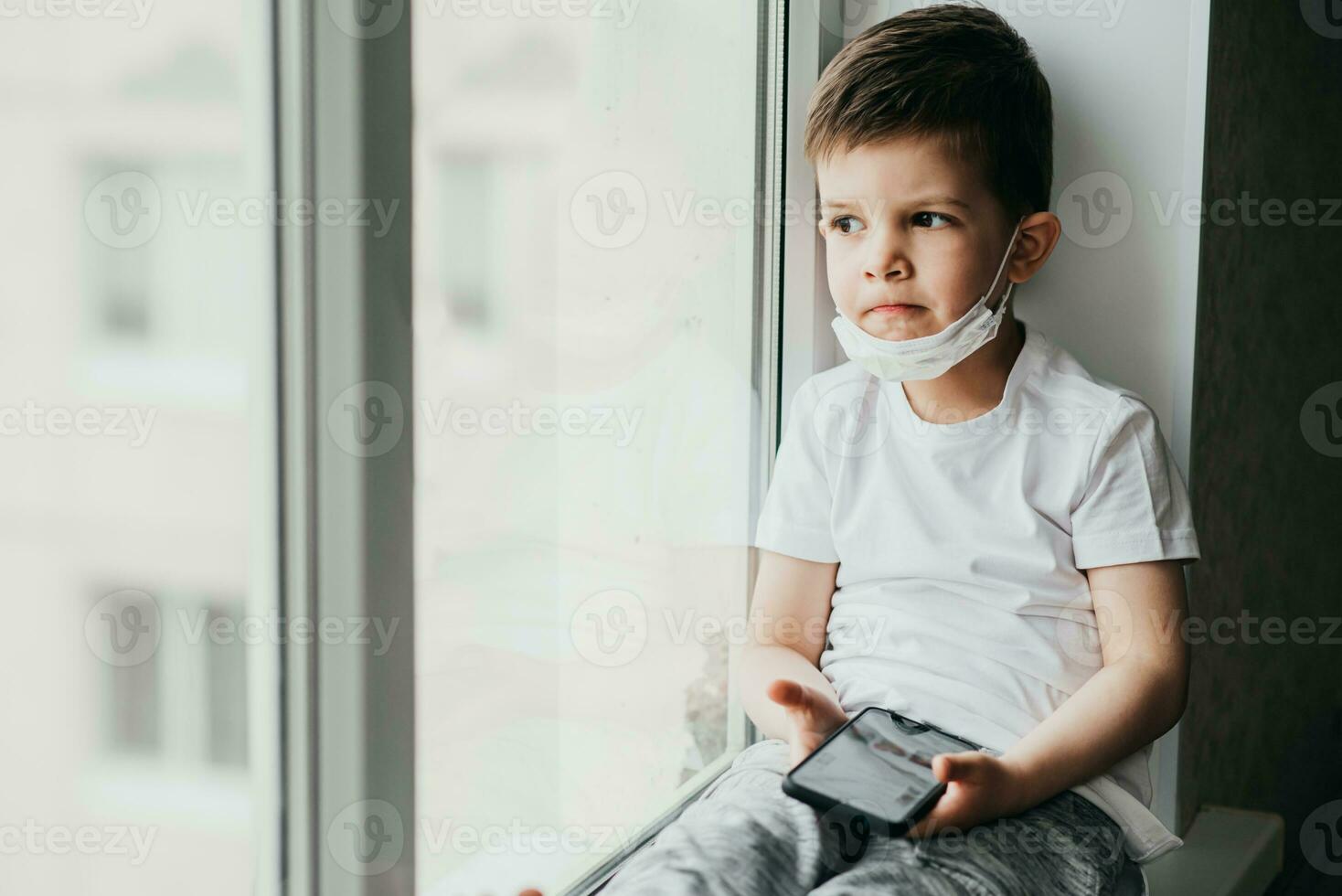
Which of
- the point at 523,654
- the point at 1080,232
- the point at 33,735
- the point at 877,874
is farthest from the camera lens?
the point at 1080,232

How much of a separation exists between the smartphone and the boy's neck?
10.5 inches

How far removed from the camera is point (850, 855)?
729 millimetres

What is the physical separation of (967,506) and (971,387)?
107 mm

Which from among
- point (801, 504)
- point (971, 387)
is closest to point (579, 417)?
point (801, 504)

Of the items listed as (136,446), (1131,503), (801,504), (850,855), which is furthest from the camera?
(801,504)

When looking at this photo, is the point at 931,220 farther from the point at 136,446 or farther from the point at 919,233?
the point at 136,446

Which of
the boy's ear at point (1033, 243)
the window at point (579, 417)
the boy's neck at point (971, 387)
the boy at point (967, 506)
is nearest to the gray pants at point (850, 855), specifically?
the boy at point (967, 506)

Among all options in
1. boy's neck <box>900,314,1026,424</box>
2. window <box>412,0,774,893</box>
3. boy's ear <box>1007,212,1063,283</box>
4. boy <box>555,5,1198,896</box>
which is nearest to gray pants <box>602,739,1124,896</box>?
boy <box>555,5,1198,896</box>

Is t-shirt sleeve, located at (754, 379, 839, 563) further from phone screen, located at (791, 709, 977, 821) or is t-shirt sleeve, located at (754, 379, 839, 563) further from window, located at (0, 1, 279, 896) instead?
window, located at (0, 1, 279, 896)

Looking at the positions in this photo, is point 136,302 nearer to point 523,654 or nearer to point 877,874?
point 523,654

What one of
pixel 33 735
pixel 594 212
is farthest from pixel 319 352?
pixel 594 212

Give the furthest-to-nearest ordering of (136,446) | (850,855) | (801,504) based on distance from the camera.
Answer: (801,504) → (850,855) → (136,446)

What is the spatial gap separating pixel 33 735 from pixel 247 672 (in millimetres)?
105

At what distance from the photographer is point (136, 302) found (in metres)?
0.56
